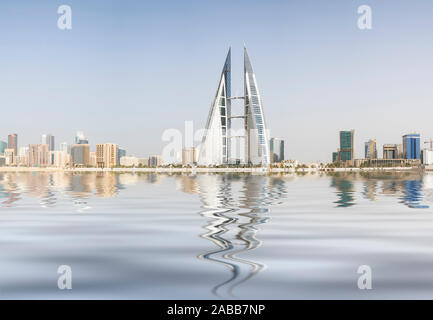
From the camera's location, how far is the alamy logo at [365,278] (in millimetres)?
8327

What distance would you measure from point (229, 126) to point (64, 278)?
18097 cm

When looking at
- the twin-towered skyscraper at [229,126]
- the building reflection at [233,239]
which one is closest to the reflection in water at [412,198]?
the building reflection at [233,239]

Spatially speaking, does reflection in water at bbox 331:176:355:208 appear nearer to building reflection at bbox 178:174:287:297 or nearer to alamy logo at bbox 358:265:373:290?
building reflection at bbox 178:174:287:297

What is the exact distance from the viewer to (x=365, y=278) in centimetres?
877

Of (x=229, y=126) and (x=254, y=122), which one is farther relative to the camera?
(x=229, y=126)

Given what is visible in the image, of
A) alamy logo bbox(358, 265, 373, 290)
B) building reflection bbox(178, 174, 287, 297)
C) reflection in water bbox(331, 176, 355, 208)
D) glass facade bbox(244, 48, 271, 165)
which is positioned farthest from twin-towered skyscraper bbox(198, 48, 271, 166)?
alamy logo bbox(358, 265, 373, 290)

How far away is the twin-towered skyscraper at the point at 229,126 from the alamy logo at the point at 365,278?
160 m

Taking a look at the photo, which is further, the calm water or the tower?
the tower

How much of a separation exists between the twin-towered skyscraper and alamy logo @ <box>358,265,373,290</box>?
160 m

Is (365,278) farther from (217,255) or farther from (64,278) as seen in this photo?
(64,278)

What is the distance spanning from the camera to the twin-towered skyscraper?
172 metres

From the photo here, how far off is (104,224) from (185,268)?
8345 millimetres

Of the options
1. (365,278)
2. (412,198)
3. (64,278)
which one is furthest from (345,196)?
(64,278)
